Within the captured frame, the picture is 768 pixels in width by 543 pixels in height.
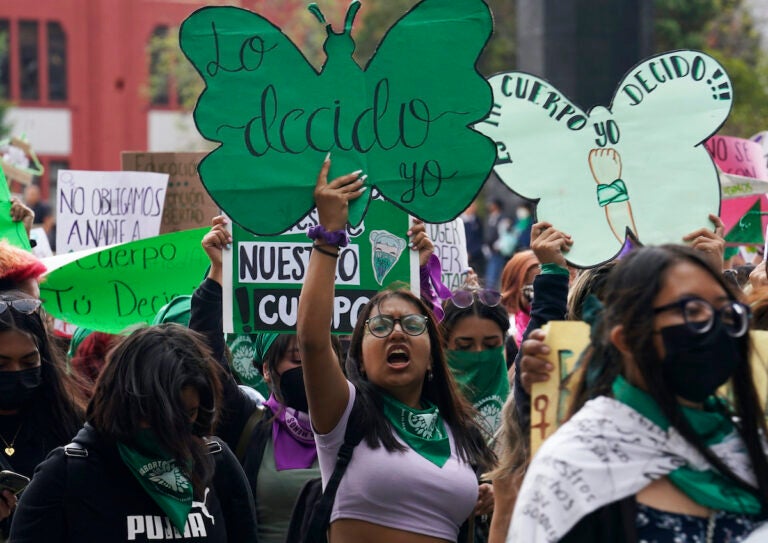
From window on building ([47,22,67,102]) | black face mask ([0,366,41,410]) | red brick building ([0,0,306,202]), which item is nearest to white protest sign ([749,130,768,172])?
black face mask ([0,366,41,410])

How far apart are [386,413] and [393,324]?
292 millimetres

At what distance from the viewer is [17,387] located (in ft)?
14.2

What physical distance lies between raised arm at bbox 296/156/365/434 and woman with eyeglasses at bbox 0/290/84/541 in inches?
38.9

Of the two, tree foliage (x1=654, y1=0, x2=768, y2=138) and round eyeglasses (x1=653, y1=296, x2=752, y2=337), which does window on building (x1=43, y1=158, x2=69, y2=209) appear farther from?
round eyeglasses (x1=653, y1=296, x2=752, y2=337)

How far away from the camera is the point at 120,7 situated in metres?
43.5

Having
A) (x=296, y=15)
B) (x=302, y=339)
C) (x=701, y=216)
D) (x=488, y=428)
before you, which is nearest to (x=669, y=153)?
(x=701, y=216)

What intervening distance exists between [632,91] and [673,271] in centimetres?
196

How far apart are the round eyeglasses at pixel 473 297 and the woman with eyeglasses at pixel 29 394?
142 centimetres

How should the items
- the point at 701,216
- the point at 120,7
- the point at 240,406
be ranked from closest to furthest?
1. the point at 701,216
2. the point at 240,406
3. the point at 120,7

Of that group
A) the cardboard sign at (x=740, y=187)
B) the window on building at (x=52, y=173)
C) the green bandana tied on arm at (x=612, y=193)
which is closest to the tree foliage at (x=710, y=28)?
the cardboard sign at (x=740, y=187)

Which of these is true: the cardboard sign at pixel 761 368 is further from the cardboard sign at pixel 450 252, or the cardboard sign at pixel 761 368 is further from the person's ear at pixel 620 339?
the cardboard sign at pixel 450 252

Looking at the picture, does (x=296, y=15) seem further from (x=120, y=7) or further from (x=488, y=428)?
(x=488, y=428)

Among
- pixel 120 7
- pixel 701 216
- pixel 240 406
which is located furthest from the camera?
pixel 120 7

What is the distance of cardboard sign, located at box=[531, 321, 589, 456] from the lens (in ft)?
10.0
